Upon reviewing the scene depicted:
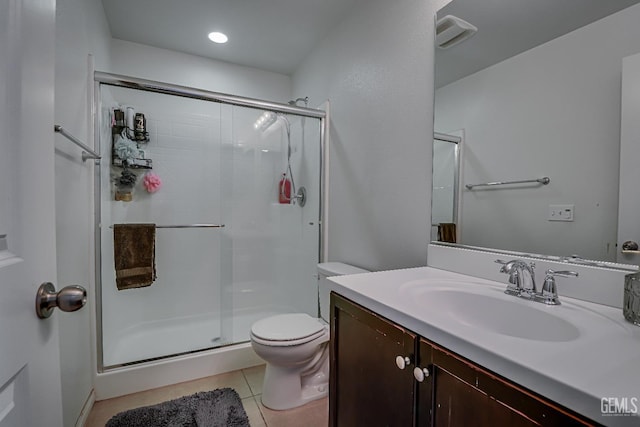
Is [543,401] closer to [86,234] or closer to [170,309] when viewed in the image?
[86,234]

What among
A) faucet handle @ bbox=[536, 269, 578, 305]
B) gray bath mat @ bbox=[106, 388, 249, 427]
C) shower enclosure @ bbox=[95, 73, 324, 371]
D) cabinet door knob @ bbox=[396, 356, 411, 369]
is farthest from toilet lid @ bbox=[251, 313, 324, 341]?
faucet handle @ bbox=[536, 269, 578, 305]

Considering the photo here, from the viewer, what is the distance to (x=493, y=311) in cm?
91

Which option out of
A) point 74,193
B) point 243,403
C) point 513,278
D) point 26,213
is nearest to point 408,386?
point 513,278

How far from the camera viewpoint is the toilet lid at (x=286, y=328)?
5.03 feet

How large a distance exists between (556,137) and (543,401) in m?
0.86

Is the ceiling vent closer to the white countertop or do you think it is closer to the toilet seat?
the white countertop

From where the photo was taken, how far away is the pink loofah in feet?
7.71

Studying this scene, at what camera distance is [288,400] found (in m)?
1.60

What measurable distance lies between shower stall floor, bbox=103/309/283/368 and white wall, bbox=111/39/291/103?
2.06 meters

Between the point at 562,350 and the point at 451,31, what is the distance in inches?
50.9

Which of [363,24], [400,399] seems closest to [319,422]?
[400,399]

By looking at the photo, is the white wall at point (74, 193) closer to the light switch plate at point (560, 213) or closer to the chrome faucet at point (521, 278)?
the chrome faucet at point (521, 278)

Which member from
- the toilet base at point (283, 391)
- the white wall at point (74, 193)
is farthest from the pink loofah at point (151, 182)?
the toilet base at point (283, 391)

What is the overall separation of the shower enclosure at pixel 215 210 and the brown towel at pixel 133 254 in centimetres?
Result: 35
